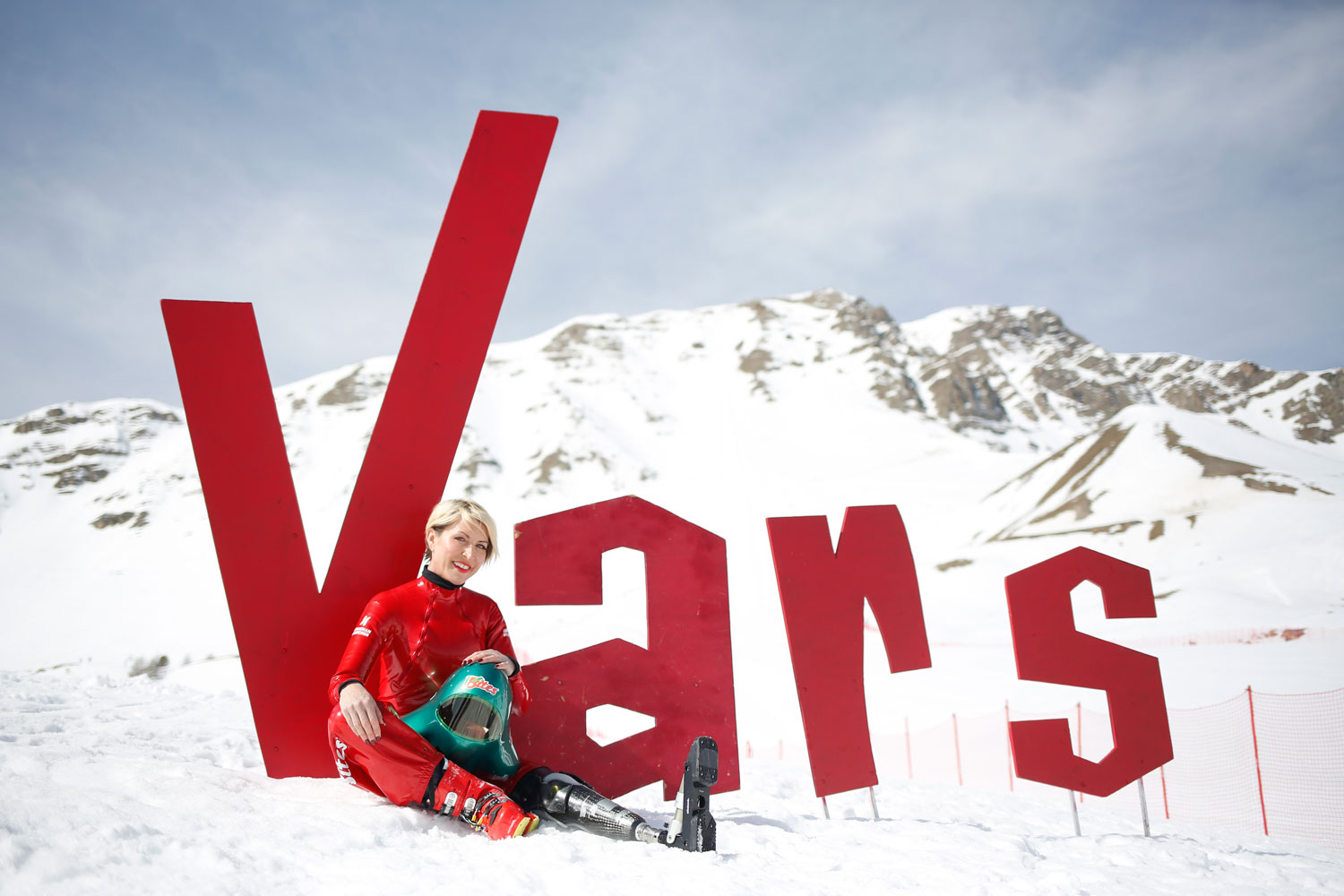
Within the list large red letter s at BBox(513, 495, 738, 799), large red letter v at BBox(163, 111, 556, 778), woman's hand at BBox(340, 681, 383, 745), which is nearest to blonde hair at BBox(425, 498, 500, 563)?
large red letter s at BBox(513, 495, 738, 799)

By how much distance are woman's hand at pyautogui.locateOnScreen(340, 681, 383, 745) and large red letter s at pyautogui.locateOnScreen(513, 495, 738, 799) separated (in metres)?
1.03

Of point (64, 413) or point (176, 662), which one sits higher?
point (64, 413)

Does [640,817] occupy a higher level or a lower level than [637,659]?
lower

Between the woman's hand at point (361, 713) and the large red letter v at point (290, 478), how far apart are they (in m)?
0.86

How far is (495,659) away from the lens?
3359 mm

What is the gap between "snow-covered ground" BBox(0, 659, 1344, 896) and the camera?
2.24 m

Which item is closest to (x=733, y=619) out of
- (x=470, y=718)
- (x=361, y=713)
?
(x=470, y=718)

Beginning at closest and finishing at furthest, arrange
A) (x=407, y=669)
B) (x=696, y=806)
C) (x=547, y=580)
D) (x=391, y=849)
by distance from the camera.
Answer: (x=391, y=849) → (x=696, y=806) → (x=407, y=669) → (x=547, y=580)

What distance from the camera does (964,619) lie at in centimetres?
2159

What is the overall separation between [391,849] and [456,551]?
4.61 feet

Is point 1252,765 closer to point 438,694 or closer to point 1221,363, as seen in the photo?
point 438,694

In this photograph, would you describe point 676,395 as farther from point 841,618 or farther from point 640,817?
point 640,817

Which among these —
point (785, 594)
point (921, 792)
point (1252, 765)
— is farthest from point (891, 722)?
point (785, 594)

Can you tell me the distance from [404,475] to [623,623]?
1736 cm
